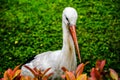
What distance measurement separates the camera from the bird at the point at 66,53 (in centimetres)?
318

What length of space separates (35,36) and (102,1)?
1.85 metres

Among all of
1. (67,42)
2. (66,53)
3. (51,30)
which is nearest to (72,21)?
(67,42)

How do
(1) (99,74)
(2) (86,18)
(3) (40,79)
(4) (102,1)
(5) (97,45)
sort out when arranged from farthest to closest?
(4) (102,1) < (2) (86,18) < (5) (97,45) < (3) (40,79) < (1) (99,74)

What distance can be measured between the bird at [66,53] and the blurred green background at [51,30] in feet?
3.88

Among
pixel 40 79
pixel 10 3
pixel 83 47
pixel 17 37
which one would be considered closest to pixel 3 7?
pixel 10 3

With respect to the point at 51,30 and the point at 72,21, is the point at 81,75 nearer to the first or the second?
the point at 72,21

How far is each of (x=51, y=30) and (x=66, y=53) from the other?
91.1 inches

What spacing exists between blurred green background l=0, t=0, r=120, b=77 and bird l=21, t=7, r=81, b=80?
3.88 ft

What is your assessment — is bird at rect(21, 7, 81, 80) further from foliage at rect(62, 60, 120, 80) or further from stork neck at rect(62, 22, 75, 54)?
foliage at rect(62, 60, 120, 80)

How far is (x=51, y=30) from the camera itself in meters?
5.72

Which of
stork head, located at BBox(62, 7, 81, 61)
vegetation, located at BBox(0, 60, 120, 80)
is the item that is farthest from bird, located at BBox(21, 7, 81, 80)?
vegetation, located at BBox(0, 60, 120, 80)

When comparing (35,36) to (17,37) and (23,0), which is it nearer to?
(17,37)

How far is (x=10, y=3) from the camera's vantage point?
664 cm

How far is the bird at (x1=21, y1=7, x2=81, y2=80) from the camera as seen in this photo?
125 inches
